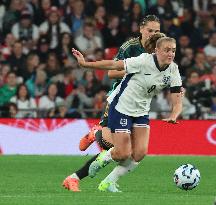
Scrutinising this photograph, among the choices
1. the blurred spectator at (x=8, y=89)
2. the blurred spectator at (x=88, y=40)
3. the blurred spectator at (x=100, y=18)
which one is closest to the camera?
the blurred spectator at (x=8, y=89)

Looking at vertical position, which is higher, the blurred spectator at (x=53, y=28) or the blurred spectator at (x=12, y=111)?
the blurred spectator at (x=53, y=28)

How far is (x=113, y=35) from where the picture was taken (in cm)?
2152

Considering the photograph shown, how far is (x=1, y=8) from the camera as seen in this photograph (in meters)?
21.7

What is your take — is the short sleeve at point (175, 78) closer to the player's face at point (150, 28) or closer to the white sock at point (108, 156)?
the player's face at point (150, 28)

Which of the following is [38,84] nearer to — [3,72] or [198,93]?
[3,72]

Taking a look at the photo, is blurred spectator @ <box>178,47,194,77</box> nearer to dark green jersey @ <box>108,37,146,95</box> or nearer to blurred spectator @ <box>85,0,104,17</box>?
blurred spectator @ <box>85,0,104,17</box>

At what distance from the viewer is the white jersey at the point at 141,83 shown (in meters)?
10.7

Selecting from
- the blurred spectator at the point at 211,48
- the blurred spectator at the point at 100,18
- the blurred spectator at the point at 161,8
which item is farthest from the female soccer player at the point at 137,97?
the blurred spectator at the point at 161,8

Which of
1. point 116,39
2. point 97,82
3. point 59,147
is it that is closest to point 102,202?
point 59,147

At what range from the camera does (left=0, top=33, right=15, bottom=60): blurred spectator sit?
2058cm

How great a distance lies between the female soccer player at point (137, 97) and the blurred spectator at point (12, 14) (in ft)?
34.8

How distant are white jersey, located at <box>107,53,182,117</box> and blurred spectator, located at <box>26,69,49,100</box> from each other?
8882 millimetres

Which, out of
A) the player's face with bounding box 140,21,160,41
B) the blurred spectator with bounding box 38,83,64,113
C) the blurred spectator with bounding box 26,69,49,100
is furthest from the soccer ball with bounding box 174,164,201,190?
the blurred spectator with bounding box 26,69,49,100

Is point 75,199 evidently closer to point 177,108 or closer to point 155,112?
point 177,108
